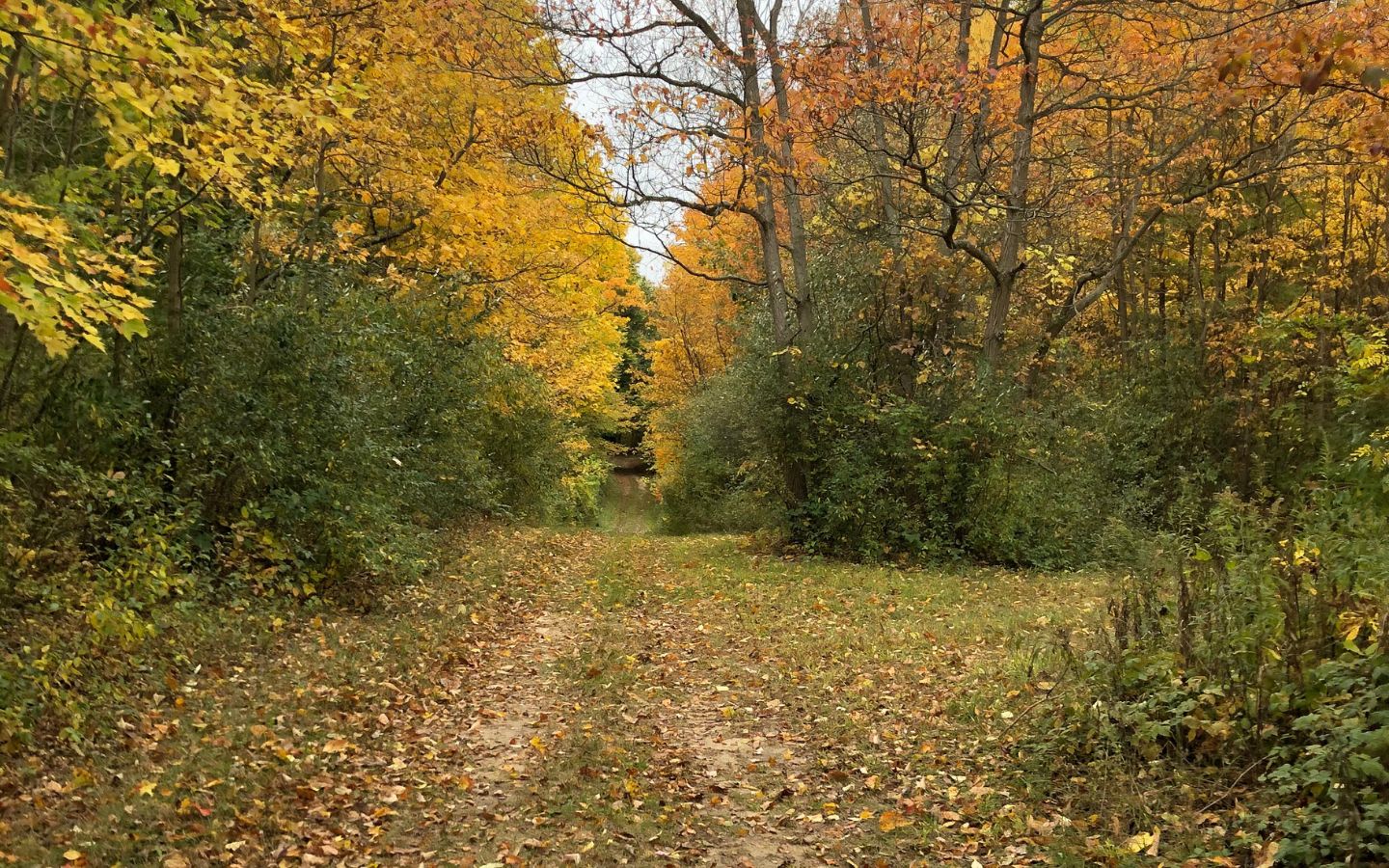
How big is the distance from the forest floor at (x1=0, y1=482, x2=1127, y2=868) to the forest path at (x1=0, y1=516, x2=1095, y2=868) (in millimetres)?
19

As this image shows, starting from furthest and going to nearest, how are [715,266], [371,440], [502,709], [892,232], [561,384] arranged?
[715,266] → [561,384] → [892,232] → [371,440] → [502,709]

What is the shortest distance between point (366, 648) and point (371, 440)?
2965mm

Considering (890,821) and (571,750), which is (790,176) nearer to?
(571,750)

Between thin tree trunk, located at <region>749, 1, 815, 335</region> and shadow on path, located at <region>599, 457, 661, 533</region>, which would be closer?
thin tree trunk, located at <region>749, 1, 815, 335</region>

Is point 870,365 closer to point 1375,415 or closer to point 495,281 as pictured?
point 495,281

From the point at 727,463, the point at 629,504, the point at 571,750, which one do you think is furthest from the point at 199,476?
the point at 629,504

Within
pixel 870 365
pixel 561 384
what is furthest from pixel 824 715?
pixel 561 384

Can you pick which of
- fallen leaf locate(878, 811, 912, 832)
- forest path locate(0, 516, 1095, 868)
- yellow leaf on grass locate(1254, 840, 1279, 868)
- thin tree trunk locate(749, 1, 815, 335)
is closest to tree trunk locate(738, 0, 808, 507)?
thin tree trunk locate(749, 1, 815, 335)

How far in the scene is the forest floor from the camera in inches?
179

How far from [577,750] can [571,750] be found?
0.15ft

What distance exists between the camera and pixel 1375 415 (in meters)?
5.88

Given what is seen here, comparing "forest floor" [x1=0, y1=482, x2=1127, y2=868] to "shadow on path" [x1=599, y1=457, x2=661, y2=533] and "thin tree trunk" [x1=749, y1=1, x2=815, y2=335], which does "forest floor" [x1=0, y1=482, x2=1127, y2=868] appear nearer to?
"thin tree trunk" [x1=749, y1=1, x2=815, y2=335]

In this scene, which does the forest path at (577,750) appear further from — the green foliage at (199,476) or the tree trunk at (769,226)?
the tree trunk at (769,226)

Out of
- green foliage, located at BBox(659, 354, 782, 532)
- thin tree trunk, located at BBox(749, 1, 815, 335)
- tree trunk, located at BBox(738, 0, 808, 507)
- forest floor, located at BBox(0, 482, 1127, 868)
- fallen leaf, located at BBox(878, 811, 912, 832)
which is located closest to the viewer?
forest floor, located at BBox(0, 482, 1127, 868)
